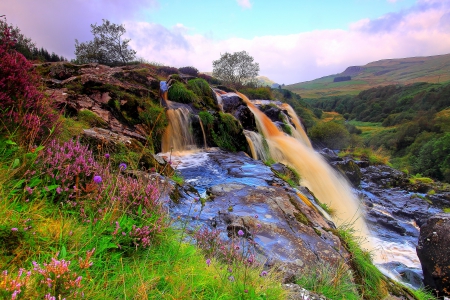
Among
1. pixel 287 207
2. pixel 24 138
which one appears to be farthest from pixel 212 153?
pixel 24 138

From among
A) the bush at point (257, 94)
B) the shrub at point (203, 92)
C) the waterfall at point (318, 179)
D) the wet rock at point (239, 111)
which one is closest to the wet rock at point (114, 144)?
the waterfall at point (318, 179)

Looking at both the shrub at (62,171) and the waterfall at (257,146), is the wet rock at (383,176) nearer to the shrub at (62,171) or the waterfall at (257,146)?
the waterfall at (257,146)

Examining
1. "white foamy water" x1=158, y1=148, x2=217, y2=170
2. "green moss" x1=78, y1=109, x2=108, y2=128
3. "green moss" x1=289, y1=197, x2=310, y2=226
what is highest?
"green moss" x1=78, y1=109, x2=108, y2=128

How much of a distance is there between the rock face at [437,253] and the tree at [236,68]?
117 ft

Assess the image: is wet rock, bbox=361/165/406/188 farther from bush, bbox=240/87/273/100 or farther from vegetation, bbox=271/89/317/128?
bush, bbox=240/87/273/100

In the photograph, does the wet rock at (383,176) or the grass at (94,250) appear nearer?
the grass at (94,250)

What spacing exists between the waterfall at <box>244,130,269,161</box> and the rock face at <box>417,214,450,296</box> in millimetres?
7215

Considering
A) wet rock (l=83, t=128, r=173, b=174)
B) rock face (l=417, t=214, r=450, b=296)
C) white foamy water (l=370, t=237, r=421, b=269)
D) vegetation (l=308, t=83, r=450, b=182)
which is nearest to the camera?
wet rock (l=83, t=128, r=173, b=174)

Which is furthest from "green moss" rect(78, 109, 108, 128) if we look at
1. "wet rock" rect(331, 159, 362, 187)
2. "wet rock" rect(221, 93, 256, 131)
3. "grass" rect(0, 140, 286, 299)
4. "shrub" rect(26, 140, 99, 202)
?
"wet rock" rect(331, 159, 362, 187)

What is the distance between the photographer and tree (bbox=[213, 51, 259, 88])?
132 feet

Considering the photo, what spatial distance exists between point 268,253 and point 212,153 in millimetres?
7449

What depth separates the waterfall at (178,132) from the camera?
10531mm

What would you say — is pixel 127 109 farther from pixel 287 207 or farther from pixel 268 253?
pixel 268 253

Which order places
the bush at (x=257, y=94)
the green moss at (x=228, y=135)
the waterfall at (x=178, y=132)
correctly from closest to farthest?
the waterfall at (x=178, y=132) → the green moss at (x=228, y=135) → the bush at (x=257, y=94)
